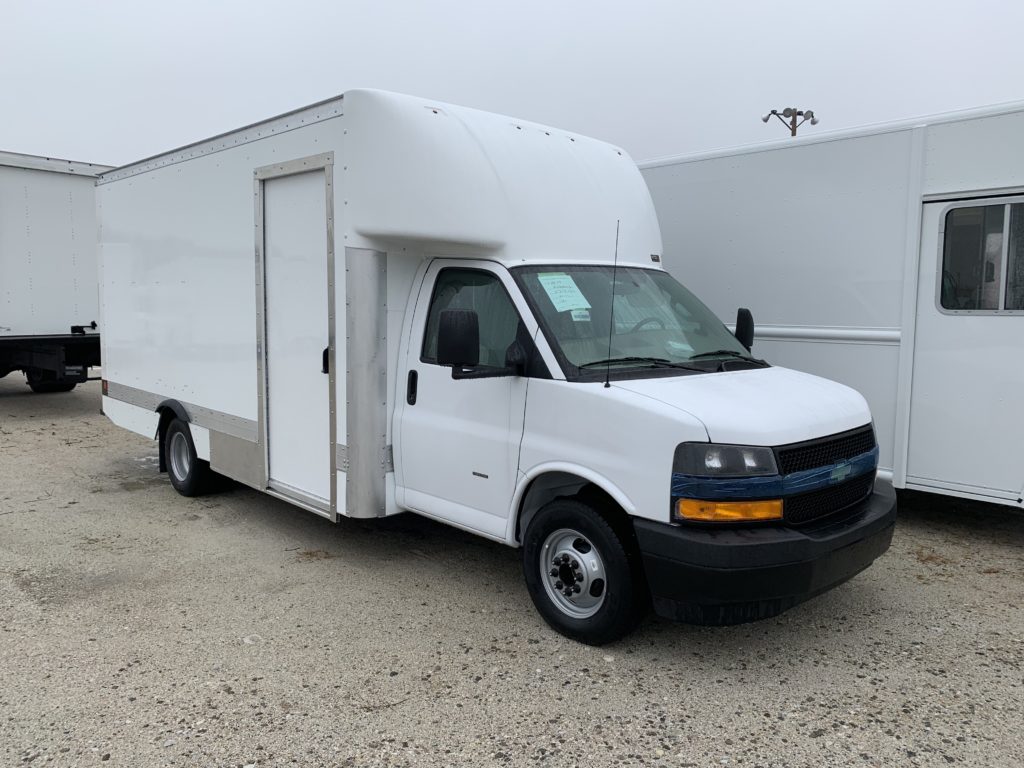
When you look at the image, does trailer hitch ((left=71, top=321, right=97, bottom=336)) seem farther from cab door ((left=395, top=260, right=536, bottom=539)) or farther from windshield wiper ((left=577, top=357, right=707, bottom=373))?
windshield wiper ((left=577, top=357, right=707, bottom=373))

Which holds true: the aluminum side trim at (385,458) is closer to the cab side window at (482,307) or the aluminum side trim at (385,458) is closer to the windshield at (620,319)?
the cab side window at (482,307)

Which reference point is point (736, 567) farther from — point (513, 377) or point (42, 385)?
point (42, 385)

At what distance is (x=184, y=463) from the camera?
760 centimetres

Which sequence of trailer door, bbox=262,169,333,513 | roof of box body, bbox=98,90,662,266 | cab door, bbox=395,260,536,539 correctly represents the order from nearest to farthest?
cab door, bbox=395,260,536,539 < roof of box body, bbox=98,90,662,266 < trailer door, bbox=262,169,333,513

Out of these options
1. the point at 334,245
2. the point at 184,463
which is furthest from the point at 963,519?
the point at 184,463

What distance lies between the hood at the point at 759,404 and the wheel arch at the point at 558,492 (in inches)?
19.7

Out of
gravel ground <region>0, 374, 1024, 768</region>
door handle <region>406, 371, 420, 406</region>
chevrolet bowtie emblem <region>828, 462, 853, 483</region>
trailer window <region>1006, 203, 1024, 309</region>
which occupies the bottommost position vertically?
gravel ground <region>0, 374, 1024, 768</region>

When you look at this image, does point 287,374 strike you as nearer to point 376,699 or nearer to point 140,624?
point 140,624

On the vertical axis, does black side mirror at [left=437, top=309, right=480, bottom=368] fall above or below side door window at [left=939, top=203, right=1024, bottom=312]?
below

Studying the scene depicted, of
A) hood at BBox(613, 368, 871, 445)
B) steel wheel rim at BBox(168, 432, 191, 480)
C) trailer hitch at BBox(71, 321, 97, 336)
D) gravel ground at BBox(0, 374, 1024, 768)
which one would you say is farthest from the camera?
trailer hitch at BBox(71, 321, 97, 336)

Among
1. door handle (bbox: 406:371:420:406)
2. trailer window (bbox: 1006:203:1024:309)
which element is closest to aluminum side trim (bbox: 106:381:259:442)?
door handle (bbox: 406:371:420:406)

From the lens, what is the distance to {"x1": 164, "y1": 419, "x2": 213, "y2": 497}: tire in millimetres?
7371

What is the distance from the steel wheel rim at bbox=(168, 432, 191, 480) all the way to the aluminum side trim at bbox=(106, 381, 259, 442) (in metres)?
0.36

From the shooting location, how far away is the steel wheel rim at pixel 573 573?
4.36 meters
